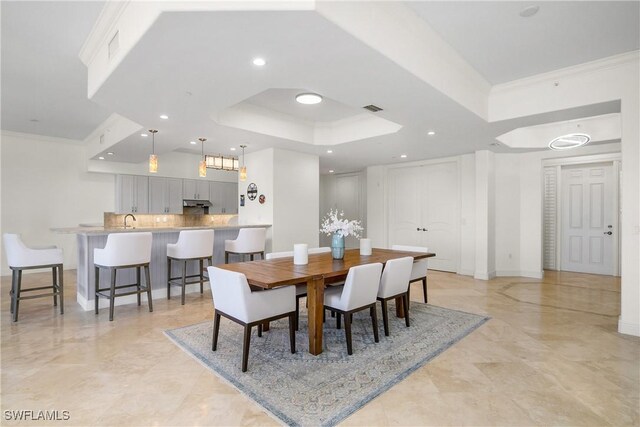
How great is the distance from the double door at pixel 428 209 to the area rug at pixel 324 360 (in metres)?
3.23

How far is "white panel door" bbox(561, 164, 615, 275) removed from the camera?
6223 millimetres

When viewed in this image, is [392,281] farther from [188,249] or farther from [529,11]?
[188,249]

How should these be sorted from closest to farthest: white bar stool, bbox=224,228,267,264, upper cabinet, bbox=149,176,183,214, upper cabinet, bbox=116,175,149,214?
white bar stool, bbox=224,228,267,264
upper cabinet, bbox=116,175,149,214
upper cabinet, bbox=149,176,183,214

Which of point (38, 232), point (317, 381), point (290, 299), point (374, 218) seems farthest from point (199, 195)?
point (317, 381)

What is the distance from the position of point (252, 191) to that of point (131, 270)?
2463 mm

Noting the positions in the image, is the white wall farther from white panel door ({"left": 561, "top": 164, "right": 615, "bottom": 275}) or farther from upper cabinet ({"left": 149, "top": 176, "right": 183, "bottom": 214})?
white panel door ({"left": 561, "top": 164, "right": 615, "bottom": 275})

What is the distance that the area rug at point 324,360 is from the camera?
2.11 meters

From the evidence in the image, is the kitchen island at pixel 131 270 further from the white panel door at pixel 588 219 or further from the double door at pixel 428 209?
the white panel door at pixel 588 219

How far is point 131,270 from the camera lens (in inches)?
175

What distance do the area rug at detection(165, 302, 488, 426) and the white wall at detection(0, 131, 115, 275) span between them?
17.1 ft

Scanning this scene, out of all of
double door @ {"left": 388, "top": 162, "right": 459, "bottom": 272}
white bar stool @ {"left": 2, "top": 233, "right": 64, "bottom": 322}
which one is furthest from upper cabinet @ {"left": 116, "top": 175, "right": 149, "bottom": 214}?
double door @ {"left": 388, "top": 162, "right": 459, "bottom": 272}

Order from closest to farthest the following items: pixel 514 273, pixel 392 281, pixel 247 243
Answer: pixel 392 281 → pixel 247 243 → pixel 514 273

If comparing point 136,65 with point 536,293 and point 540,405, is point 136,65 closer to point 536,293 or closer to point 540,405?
point 540,405

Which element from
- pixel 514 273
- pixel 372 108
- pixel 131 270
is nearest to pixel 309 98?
pixel 372 108
